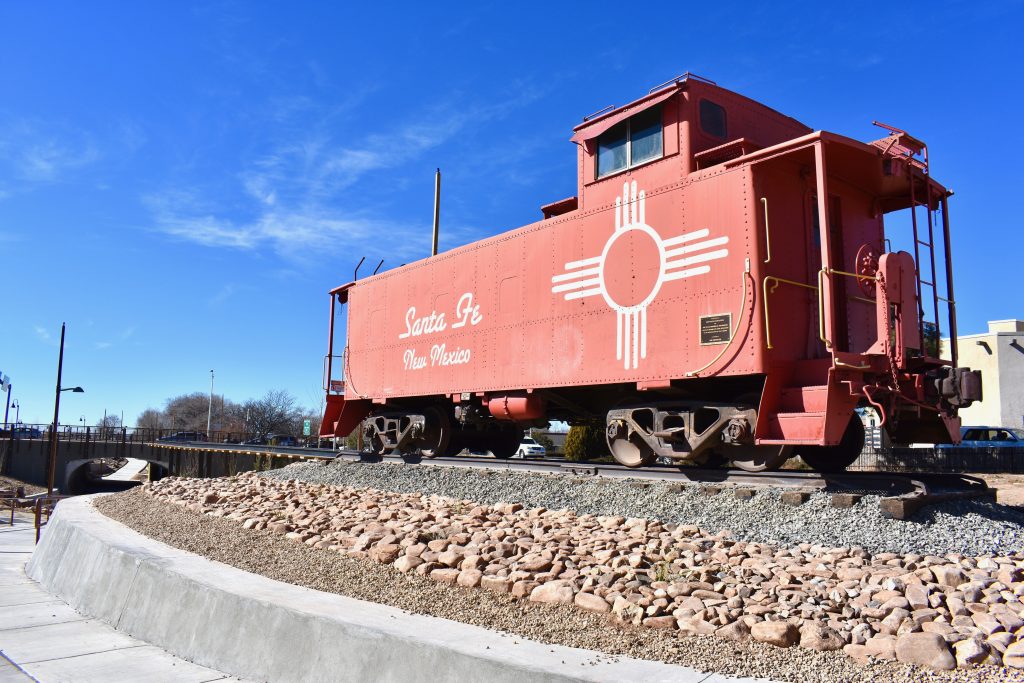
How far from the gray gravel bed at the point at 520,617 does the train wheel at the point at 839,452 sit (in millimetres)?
5708

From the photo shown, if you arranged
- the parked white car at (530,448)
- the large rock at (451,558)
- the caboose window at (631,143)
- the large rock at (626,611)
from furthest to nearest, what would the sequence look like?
1. the parked white car at (530,448)
2. the caboose window at (631,143)
3. the large rock at (451,558)
4. the large rock at (626,611)

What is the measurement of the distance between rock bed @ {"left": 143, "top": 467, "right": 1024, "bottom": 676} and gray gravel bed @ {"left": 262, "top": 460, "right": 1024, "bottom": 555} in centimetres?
22

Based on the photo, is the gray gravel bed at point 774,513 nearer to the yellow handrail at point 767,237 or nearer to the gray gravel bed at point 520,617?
the gray gravel bed at point 520,617

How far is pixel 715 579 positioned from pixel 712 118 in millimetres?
6262

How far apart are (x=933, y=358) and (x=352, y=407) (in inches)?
437

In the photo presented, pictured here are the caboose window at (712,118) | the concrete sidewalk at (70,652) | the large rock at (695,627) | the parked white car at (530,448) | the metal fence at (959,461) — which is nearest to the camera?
the large rock at (695,627)

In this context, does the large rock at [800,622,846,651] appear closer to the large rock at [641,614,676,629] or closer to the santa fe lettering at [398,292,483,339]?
the large rock at [641,614,676,629]

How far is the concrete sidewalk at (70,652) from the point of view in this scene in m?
5.74

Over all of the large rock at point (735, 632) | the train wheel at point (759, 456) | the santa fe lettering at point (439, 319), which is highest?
the santa fe lettering at point (439, 319)

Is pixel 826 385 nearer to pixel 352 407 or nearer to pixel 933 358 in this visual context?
pixel 933 358

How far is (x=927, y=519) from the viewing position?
632cm

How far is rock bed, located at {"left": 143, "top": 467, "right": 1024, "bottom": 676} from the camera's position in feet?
14.4

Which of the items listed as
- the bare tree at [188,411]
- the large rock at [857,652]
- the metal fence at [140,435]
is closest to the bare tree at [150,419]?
the bare tree at [188,411]

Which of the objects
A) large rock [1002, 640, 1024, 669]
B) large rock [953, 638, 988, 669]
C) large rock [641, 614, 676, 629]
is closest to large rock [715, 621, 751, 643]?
large rock [641, 614, 676, 629]
